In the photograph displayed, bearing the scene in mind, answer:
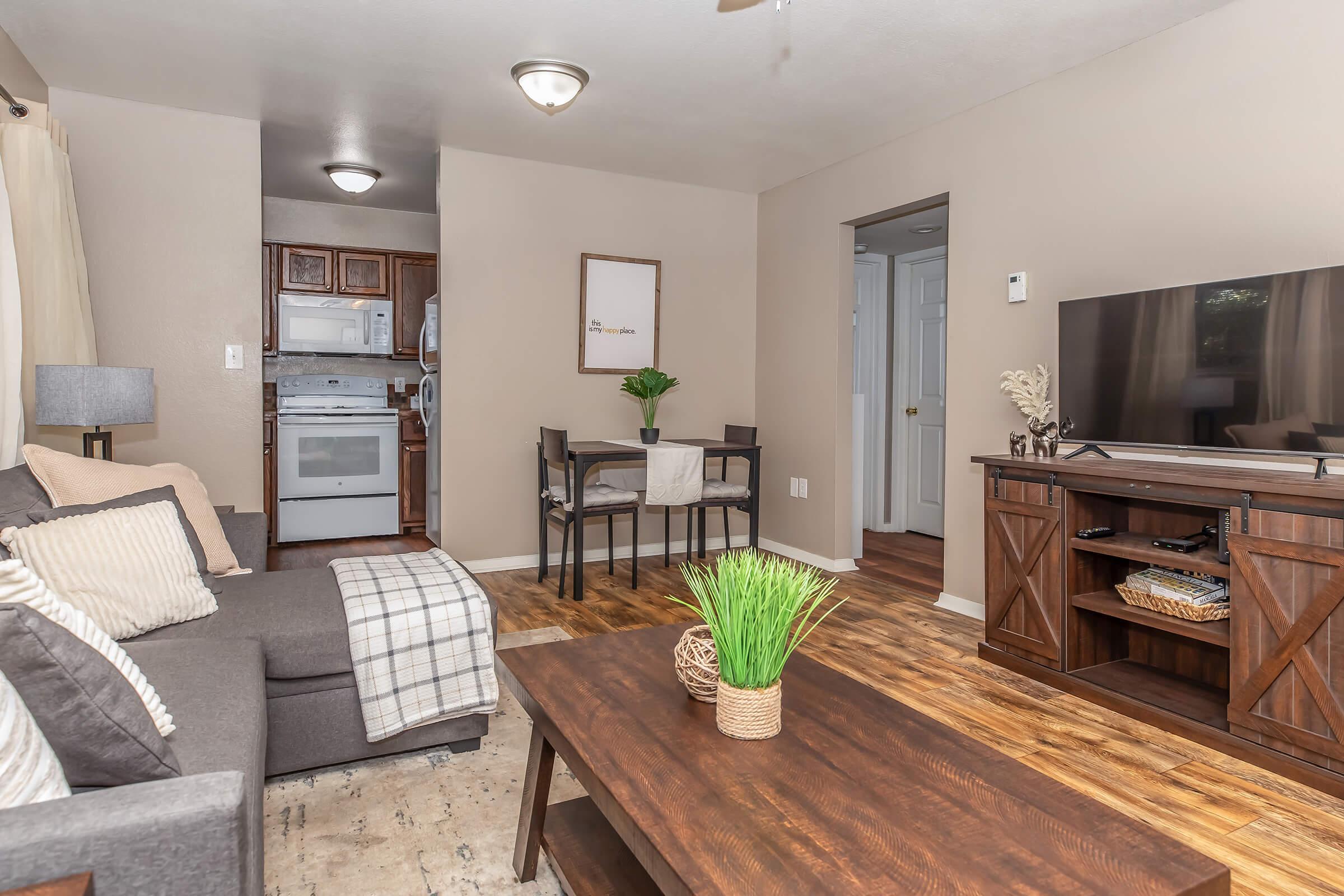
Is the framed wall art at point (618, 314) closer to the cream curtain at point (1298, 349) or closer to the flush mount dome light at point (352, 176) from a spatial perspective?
the flush mount dome light at point (352, 176)

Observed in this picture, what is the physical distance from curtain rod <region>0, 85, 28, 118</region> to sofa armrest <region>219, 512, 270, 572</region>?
1.68 metres

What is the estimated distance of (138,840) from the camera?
94cm

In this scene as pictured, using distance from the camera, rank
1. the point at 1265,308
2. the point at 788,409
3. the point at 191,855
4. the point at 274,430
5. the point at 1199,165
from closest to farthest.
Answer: the point at 191,855
the point at 1265,308
the point at 1199,165
the point at 788,409
the point at 274,430

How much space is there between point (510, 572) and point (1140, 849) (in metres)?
3.93

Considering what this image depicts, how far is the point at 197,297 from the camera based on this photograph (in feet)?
12.9

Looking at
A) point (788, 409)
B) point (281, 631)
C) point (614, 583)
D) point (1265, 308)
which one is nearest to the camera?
point (281, 631)

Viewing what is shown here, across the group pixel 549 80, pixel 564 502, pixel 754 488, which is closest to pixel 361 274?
pixel 564 502

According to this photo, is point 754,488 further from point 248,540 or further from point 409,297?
point 409,297

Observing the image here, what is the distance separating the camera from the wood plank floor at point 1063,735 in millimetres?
1819

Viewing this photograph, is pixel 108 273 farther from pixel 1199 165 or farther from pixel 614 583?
pixel 1199 165

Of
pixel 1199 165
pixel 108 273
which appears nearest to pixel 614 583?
pixel 108 273

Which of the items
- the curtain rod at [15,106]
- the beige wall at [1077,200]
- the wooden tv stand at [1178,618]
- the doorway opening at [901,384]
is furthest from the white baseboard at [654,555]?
the curtain rod at [15,106]

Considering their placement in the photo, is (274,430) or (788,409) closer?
(788,409)

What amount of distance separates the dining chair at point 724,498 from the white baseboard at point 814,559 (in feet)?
1.17
